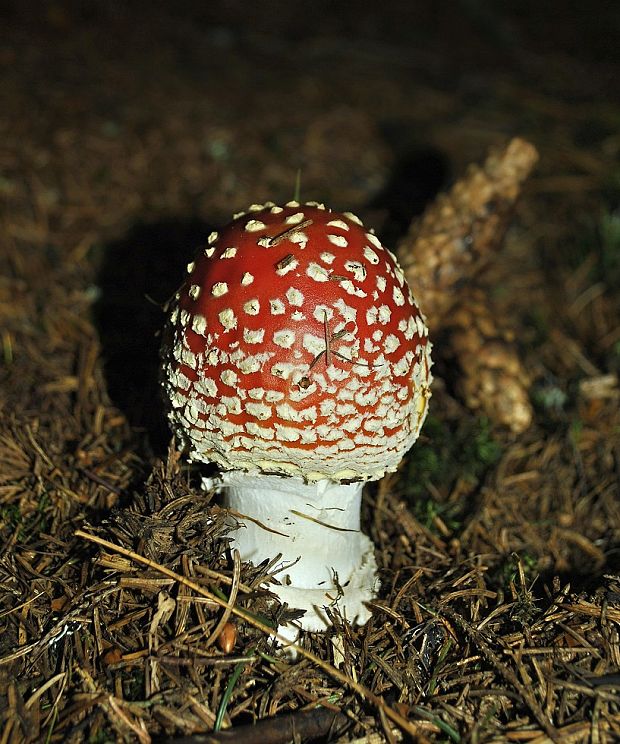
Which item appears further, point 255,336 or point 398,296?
point 398,296

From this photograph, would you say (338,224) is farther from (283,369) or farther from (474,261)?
(474,261)

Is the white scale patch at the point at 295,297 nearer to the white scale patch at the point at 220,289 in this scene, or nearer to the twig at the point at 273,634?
the white scale patch at the point at 220,289

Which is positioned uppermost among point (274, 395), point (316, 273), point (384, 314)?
point (316, 273)

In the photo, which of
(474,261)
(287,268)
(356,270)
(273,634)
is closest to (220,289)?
(287,268)

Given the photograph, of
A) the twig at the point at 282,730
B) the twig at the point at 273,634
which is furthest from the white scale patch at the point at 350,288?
the twig at the point at 282,730

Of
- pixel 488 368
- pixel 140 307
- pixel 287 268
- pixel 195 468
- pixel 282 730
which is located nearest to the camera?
pixel 282 730

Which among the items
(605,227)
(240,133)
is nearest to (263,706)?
(605,227)

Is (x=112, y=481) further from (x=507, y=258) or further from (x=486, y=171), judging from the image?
(x=507, y=258)

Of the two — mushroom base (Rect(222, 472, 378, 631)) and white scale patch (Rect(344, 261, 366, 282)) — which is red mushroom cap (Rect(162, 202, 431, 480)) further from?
mushroom base (Rect(222, 472, 378, 631))
